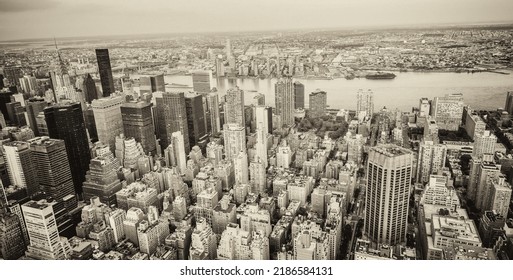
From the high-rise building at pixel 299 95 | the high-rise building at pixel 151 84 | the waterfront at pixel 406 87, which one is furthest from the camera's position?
the high-rise building at pixel 299 95

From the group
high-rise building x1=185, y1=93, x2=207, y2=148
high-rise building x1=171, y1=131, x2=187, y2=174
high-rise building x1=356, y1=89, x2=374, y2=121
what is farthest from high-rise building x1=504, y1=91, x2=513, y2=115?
high-rise building x1=171, y1=131, x2=187, y2=174

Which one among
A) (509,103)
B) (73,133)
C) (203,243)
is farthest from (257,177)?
(509,103)

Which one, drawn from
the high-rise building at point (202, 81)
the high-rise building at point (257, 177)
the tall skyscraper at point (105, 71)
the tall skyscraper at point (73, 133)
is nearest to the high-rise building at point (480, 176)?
the high-rise building at point (257, 177)

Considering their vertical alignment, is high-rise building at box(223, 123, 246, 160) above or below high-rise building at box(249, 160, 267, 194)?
above

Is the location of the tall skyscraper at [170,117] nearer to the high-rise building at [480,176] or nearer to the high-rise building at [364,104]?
the high-rise building at [364,104]

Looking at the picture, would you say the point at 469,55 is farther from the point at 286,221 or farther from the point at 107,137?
the point at 107,137

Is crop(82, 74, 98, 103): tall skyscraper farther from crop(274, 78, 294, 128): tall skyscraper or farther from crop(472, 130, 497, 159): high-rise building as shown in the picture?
crop(472, 130, 497, 159): high-rise building
